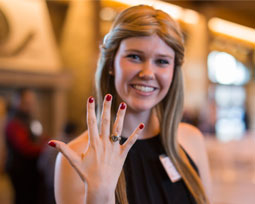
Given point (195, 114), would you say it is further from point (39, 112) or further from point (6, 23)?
point (6, 23)

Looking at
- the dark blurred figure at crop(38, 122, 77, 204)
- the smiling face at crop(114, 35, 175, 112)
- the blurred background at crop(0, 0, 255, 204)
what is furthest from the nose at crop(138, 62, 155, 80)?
the dark blurred figure at crop(38, 122, 77, 204)

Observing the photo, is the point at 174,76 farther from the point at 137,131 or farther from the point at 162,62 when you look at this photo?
the point at 137,131

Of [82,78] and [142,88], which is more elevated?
[142,88]

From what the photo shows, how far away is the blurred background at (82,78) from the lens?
3.26m

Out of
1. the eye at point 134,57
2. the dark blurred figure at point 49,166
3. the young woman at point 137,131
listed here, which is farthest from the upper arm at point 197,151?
the dark blurred figure at point 49,166

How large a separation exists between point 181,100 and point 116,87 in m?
0.31

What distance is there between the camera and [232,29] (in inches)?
356

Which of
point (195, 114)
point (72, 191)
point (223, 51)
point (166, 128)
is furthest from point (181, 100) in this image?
point (223, 51)

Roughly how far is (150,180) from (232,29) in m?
8.52

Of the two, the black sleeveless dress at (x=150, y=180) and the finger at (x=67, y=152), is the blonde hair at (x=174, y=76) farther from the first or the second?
the finger at (x=67, y=152)

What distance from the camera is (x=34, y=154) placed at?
3328 millimetres

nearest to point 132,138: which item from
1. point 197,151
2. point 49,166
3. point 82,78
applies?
point 197,151

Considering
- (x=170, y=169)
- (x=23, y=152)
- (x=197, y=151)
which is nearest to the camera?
(x=170, y=169)

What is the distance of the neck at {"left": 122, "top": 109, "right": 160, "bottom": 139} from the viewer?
1263 mm
